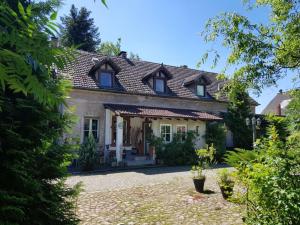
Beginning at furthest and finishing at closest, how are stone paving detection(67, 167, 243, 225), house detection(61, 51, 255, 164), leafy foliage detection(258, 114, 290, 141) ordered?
house detection(61, 51, 255, 164) < stone paving detection(67, 167, 243, 225) < leafy foliage detection(258, 114, 290, 141)

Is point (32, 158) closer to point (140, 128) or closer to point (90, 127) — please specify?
point (90, 127)

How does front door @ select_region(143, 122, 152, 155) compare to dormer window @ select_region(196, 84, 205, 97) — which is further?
dormer window @ select_region(196, 84, 205, 97)

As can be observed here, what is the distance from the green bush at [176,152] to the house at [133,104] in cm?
83

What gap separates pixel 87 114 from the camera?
20000 mm

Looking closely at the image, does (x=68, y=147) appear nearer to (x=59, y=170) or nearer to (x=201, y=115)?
(x=59, y=170)

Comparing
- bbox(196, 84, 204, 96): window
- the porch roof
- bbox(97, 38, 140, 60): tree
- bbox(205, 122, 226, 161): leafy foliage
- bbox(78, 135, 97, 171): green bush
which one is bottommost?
bbox(78, 135, 97, 171): green bush

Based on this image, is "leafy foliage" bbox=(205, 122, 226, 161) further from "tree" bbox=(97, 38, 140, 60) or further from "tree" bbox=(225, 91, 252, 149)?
"tree" bbox=(97, 38, 140, 60)

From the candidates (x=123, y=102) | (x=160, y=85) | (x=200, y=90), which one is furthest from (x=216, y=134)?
(x=123, y=102)

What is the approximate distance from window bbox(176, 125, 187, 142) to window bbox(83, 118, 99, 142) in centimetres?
590

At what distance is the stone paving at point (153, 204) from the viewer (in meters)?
7.21

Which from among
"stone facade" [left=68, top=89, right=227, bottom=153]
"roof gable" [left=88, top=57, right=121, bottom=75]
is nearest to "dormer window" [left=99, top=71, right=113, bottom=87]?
"roof gable" [left=88, top=57, right=121, bottom=75]

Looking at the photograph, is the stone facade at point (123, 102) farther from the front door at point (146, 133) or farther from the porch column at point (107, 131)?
the front door at point (146, 133)

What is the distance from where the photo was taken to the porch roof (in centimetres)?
1948

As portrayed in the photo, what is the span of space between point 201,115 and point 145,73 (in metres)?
6.02
